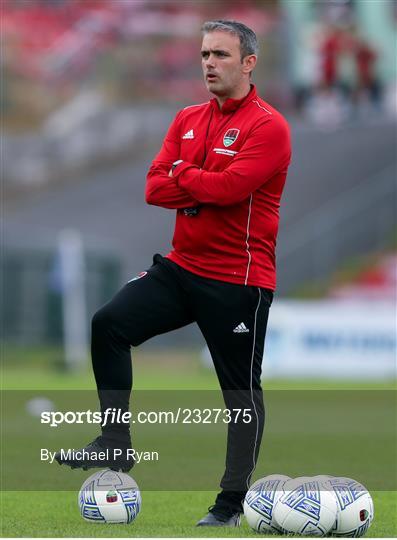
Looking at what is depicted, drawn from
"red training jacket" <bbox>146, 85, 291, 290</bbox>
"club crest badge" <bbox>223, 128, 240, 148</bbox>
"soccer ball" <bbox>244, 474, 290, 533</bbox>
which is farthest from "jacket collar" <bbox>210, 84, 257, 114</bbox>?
"soccer ball" <bbox>244, 474, 290, 533</bbox>

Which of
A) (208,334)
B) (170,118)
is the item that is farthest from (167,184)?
(170,118)

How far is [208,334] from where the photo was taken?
6527 mm

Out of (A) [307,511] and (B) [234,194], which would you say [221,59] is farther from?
(A) [307,511]

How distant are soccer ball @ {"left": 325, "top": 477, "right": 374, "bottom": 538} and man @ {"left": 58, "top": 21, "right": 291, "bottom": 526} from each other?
56 centimetres

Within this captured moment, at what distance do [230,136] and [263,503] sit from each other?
1769 mm

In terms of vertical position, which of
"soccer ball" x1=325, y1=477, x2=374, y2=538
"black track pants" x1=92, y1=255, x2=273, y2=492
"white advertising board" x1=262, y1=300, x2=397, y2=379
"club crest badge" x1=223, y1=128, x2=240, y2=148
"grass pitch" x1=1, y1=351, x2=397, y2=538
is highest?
"club crest badge" x1=223, y1=128, x2=240, y2=148

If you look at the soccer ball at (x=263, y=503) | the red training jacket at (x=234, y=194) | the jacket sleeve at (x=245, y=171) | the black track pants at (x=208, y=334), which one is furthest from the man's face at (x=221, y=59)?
the soccer ball at (x=263, y=503)

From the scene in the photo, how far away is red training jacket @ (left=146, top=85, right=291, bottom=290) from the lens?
6.43 meters

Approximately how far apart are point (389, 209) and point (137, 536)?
23243 mm

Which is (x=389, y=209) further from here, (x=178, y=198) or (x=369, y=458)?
(x=178, y=198)

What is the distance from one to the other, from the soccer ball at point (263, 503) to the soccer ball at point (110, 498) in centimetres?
58

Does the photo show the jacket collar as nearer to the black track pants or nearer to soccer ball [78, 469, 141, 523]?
the black track pants

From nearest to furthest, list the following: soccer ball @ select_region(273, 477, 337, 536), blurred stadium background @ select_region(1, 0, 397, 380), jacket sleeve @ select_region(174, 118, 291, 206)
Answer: soccer ball @ select_region(273, 477, 337, 536)
jacket sleeve @ select_region(174, 118, 291, 206)
blurred stadium background @ select_region(1, 0, 397, 380)

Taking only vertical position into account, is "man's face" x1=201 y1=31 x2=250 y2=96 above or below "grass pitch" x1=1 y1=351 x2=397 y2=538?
above
